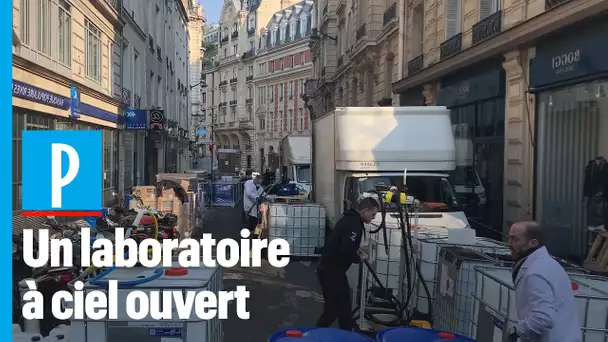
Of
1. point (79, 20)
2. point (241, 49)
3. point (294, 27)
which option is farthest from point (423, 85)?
point (241, 49)

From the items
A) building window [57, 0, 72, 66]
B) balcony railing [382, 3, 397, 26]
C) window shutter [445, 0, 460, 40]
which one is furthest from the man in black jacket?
balcony railing [382, 3, 397, 26]

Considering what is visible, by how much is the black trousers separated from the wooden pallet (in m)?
4.26

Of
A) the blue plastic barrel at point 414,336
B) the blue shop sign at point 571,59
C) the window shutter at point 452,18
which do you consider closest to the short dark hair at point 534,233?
the blue plastic barrel at point 414,336

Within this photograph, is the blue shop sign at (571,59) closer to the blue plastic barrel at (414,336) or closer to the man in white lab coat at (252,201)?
the man in white lab coat at (252,201)

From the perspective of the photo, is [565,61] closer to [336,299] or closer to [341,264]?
[341,264]

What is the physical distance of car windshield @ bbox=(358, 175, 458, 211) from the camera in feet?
36.4

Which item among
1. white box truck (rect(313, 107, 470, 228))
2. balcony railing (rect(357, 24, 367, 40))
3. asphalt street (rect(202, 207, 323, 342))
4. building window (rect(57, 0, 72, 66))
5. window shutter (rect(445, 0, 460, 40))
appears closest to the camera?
asphalt street (rect(202, 207, 323, 342))

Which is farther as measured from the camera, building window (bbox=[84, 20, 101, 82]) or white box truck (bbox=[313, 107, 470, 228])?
building window (bbox=[84, 20, 101, 82])

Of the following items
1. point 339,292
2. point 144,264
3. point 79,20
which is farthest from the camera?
point 79,20

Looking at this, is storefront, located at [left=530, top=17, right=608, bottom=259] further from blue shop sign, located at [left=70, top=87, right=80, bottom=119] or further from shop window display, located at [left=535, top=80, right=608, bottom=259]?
blue shop sign, located at [left=70, top=87, right=80, bottom=119]

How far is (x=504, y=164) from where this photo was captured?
563 inches

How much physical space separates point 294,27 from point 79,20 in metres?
47.8

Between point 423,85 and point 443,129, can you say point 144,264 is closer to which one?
point 443,129

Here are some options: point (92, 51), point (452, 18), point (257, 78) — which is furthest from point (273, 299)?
point (257, 78)
